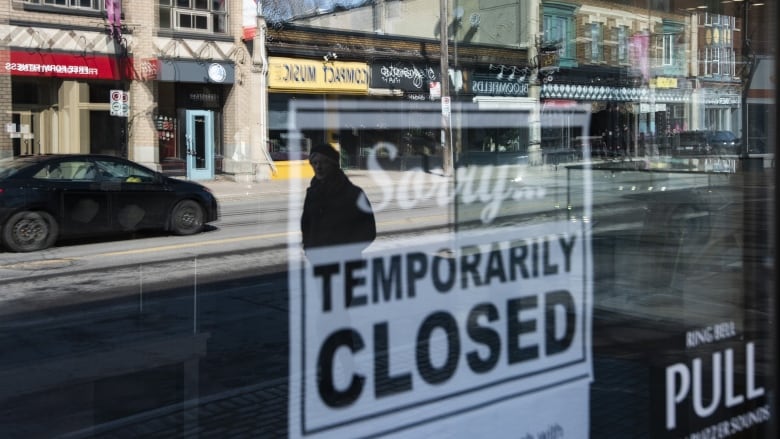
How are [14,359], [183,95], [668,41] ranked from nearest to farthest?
[183,95]
[668,41]
[14,359]

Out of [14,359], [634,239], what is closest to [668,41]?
[634,239]

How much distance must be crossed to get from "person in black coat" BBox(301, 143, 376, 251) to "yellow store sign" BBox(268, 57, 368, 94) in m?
0.17

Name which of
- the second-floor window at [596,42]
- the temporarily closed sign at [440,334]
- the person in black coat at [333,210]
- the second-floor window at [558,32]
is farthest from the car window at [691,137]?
the person in black coat at [333,210]

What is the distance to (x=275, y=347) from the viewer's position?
4.46 metres

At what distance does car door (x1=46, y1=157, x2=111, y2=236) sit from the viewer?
2006mm

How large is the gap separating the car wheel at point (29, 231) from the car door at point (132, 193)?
0.16 meters

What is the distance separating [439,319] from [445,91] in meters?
0.73

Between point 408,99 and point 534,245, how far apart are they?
2.86 ft

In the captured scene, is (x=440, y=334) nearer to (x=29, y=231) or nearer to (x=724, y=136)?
(x=29, y=231)

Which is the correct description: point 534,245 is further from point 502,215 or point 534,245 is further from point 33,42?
point 33,42

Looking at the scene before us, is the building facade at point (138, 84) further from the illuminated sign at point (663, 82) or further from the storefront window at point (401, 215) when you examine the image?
the illuminated sign at point (663, 82)

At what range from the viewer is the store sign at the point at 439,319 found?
7.85ft

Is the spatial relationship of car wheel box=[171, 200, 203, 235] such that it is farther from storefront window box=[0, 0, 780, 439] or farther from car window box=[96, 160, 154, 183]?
car window box=[96, 160, 154, 183]

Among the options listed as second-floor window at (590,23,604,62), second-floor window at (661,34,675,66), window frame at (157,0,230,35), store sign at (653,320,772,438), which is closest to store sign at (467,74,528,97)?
second-floor window at (590,23,604,62)
